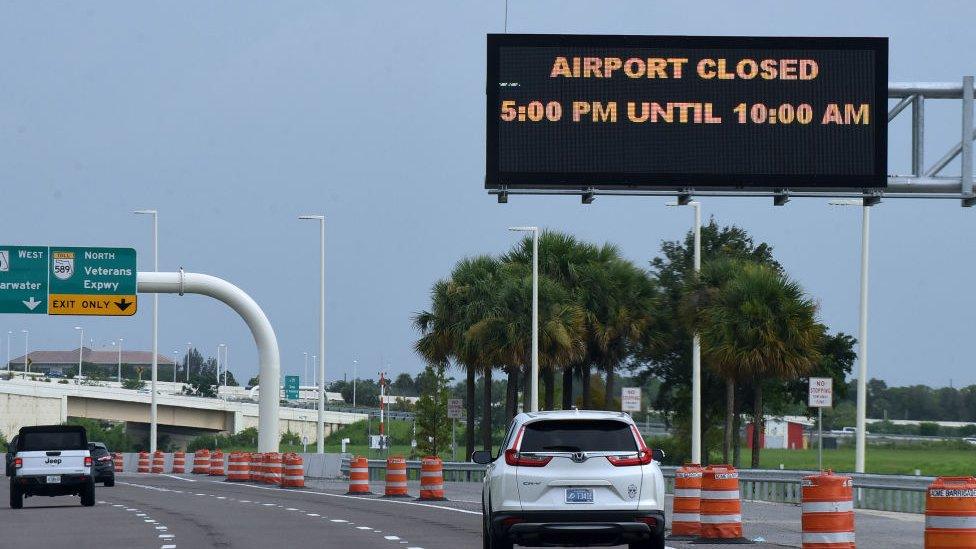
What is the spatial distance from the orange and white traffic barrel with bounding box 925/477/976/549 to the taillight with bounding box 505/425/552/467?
4026mm

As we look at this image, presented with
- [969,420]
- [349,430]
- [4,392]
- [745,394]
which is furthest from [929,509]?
[969,420]

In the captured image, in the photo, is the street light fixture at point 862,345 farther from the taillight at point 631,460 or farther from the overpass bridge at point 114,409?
the overpass bridge at point 114,409

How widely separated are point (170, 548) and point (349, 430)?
133335 mm

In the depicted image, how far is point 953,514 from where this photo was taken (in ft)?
47.2

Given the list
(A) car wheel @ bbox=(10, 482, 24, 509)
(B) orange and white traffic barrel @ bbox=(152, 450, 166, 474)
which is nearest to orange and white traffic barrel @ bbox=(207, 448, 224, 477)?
(B) orange and white traffic barrel @ bbox=(152, 450, 166, 474)

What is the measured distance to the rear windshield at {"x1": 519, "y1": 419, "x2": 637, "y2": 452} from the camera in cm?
1698

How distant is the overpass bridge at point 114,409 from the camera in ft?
381

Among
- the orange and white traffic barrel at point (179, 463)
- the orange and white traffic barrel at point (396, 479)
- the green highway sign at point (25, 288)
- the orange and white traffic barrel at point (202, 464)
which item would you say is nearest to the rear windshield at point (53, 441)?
the orange and white traffic barrel at point (396, 479)

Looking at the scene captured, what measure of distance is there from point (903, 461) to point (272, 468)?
197 ft

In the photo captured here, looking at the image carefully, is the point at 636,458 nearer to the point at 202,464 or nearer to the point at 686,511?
the point at 686,511

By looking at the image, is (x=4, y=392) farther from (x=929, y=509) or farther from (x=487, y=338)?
(x=929, y=509)

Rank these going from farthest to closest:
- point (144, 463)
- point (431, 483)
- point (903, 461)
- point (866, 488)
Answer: point (903, 461) < point (144, 463) < point (866, 488) < point (431, 483)

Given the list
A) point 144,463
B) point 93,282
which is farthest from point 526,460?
point 144,463

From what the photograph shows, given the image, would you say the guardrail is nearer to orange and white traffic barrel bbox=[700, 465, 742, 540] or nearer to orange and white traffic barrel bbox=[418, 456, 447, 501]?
orange and white traffic barrel bbox=[418, 456, 447, 501]
